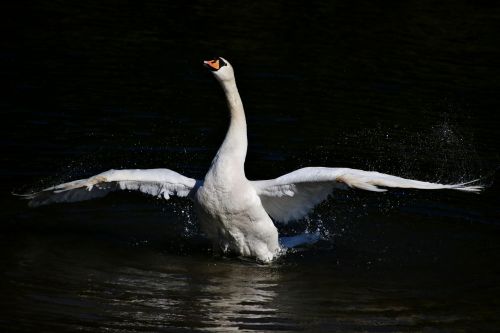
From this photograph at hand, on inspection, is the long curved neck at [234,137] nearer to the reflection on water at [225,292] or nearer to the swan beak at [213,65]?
the swan beak at [213,65]

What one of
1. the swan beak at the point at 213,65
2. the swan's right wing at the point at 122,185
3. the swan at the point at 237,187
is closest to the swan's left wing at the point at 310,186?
the swan at the point at 237,187

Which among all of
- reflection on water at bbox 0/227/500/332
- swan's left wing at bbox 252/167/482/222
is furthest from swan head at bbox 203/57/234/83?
reflection on water at bbox 0/227/500/332

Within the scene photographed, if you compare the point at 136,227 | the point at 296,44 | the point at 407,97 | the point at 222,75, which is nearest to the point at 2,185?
the point at 136,227

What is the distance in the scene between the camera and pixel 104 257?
12.0 metres

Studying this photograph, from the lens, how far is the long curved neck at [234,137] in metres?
11.6

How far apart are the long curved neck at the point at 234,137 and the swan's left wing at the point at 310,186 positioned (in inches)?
21.9

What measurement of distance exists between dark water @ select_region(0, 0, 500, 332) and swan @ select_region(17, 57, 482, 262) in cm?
35

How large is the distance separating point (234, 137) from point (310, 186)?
3.37ft

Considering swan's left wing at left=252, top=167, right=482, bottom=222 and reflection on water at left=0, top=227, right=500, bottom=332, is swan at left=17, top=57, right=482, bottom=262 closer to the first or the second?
swan's left wing at left=252, top=167, right=482, bottom=222

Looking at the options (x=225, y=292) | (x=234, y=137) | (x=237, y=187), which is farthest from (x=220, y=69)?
(x=225, y=292)

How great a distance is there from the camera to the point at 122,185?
12.4m

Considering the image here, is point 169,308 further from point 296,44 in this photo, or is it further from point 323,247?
point 296,44

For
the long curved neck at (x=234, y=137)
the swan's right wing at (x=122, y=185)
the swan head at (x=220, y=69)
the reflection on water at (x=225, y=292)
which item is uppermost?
the swan head at (x=220, y=69)

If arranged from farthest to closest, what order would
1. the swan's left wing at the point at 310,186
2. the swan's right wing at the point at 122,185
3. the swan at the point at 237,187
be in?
1. the swan's right wing at the point at 122,185
2. the swan at the point at 237,187
3. the swan's left wing at the point at 310,186
